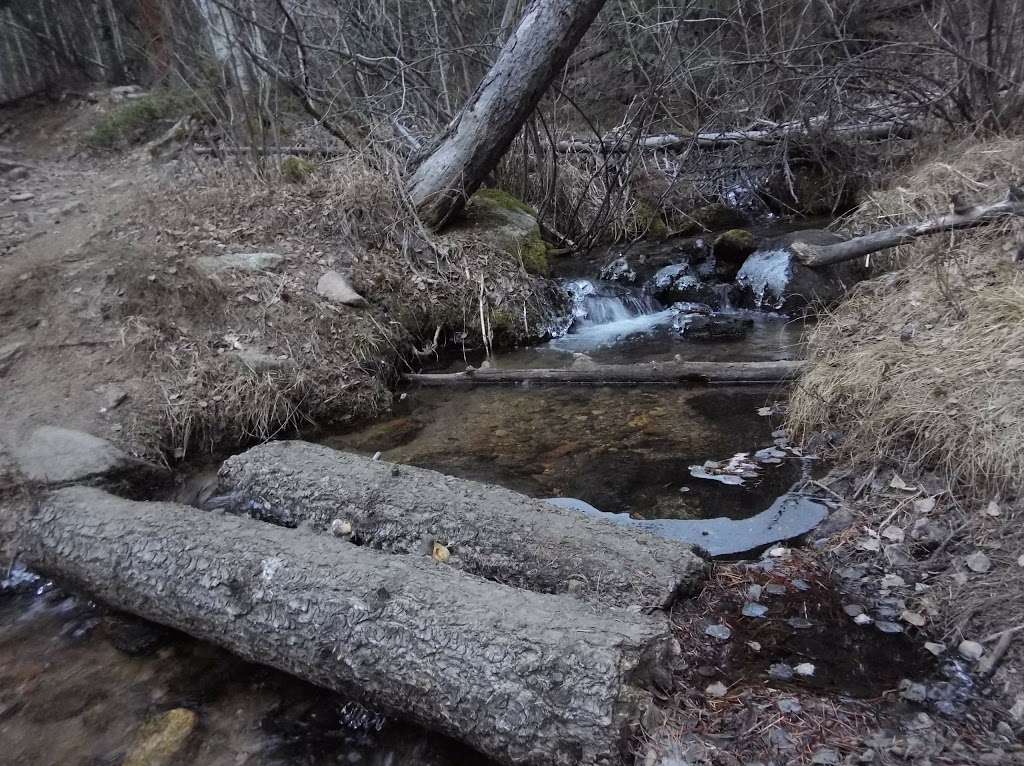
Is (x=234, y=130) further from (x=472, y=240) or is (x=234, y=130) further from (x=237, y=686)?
(x=237, y=686)

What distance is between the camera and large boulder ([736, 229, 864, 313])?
717cm

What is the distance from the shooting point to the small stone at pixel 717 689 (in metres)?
2.31

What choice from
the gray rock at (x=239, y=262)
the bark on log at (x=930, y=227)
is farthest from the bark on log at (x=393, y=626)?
the bark on log at (x=930, y=227)

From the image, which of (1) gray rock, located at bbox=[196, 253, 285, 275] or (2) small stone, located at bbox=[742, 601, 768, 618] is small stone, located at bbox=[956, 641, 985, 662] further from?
(1) gray rock, located at bbox=[196, 253, 285, 275]

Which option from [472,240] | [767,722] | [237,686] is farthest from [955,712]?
[472,240]

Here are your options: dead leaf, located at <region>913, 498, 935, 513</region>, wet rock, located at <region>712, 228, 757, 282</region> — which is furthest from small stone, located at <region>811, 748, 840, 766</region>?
wet rock, located at <region>712, 228, 757, 282</region>

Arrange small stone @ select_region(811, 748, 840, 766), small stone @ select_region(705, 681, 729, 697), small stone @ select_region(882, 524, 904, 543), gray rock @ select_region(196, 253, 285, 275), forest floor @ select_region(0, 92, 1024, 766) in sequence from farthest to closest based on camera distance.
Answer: gray rock @ select_region(196, 253, 285, 275)
small stone @ select_region(882, 524, 904, 543)
small stone @ select_region(705, 681, 729, 697)
forest floor @ select_region(0, 92, 1024, 766)
small stone @ select_region(811, 748, 840, 766)

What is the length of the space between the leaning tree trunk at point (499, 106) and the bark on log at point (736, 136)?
2100 mm

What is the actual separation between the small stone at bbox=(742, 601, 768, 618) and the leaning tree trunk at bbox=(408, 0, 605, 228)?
5140 mm

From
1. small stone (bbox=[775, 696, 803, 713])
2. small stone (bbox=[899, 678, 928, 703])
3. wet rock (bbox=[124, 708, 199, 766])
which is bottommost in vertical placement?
wet rock (bbox=[124, 708, 199, 766])

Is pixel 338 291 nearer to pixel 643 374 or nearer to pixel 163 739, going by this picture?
pixel 643 374

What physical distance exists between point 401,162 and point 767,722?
6179 millimetres

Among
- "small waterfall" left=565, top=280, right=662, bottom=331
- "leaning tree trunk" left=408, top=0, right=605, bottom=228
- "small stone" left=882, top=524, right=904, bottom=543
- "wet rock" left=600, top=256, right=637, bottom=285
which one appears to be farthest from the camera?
"wet rock" left=600, top=256, right=637, bottom=285

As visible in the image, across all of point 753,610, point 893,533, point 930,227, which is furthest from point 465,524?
point 930,227
